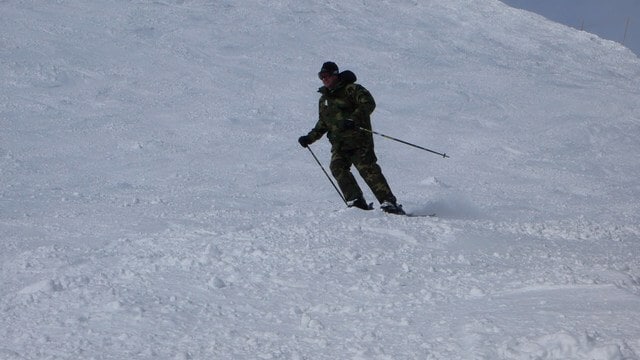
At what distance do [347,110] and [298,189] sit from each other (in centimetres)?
253

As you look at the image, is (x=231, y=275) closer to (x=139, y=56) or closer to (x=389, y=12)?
(x=139, y=56)

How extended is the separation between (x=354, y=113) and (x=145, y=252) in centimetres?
313

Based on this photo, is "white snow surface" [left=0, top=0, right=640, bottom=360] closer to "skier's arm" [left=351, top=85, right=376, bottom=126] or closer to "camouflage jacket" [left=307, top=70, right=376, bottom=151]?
"camouflage jacket" [left=307, top=70, right=376, bottom=151]

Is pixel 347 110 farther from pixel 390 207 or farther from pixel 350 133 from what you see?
pixel 390 207

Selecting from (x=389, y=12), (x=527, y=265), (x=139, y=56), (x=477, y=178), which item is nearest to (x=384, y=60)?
(x=389, y=12)

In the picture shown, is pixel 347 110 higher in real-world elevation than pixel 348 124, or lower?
higher

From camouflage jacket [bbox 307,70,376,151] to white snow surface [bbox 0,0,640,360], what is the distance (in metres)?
0.83

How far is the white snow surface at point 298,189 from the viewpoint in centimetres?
345

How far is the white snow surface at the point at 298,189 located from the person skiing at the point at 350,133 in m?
0.46

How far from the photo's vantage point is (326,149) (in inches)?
483

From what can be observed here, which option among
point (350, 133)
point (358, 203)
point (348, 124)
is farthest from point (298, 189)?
point (348, 124)

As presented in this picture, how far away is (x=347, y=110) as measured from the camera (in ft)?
23.2

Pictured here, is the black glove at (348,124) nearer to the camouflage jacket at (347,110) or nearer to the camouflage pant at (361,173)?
the camouflage jacket at (347,110)

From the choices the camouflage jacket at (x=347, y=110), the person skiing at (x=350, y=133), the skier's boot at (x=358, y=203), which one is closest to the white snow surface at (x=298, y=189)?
the skier's boot at (x=358, y=203)
